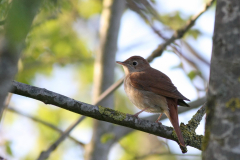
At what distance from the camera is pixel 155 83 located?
227 inches

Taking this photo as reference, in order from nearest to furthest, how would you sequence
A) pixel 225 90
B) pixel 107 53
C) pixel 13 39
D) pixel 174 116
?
pixel 13 39, pixel 225 90, pixel 174 116, pixel 107 53

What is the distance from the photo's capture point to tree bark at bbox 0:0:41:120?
1.59m

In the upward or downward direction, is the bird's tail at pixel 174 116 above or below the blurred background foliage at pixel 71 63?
below

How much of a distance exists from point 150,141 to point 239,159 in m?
10.4

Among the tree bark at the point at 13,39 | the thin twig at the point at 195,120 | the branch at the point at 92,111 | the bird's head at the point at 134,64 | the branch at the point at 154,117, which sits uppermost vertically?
the bird's head at the point at 134,64

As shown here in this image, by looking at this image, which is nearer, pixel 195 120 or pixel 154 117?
pixel 195 120

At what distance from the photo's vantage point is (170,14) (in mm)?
8492

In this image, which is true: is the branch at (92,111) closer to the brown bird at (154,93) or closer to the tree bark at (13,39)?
the brown bird at (154,93)

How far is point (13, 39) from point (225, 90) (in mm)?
1409

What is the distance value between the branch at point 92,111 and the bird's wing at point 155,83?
112cm

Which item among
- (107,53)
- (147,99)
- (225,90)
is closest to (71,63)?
(107,53)

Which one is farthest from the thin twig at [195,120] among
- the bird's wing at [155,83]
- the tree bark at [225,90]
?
the tree bark at [225,90]

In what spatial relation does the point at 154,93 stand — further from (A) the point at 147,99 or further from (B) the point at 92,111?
(B) the point at 92,111

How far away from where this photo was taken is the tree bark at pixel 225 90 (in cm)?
203
